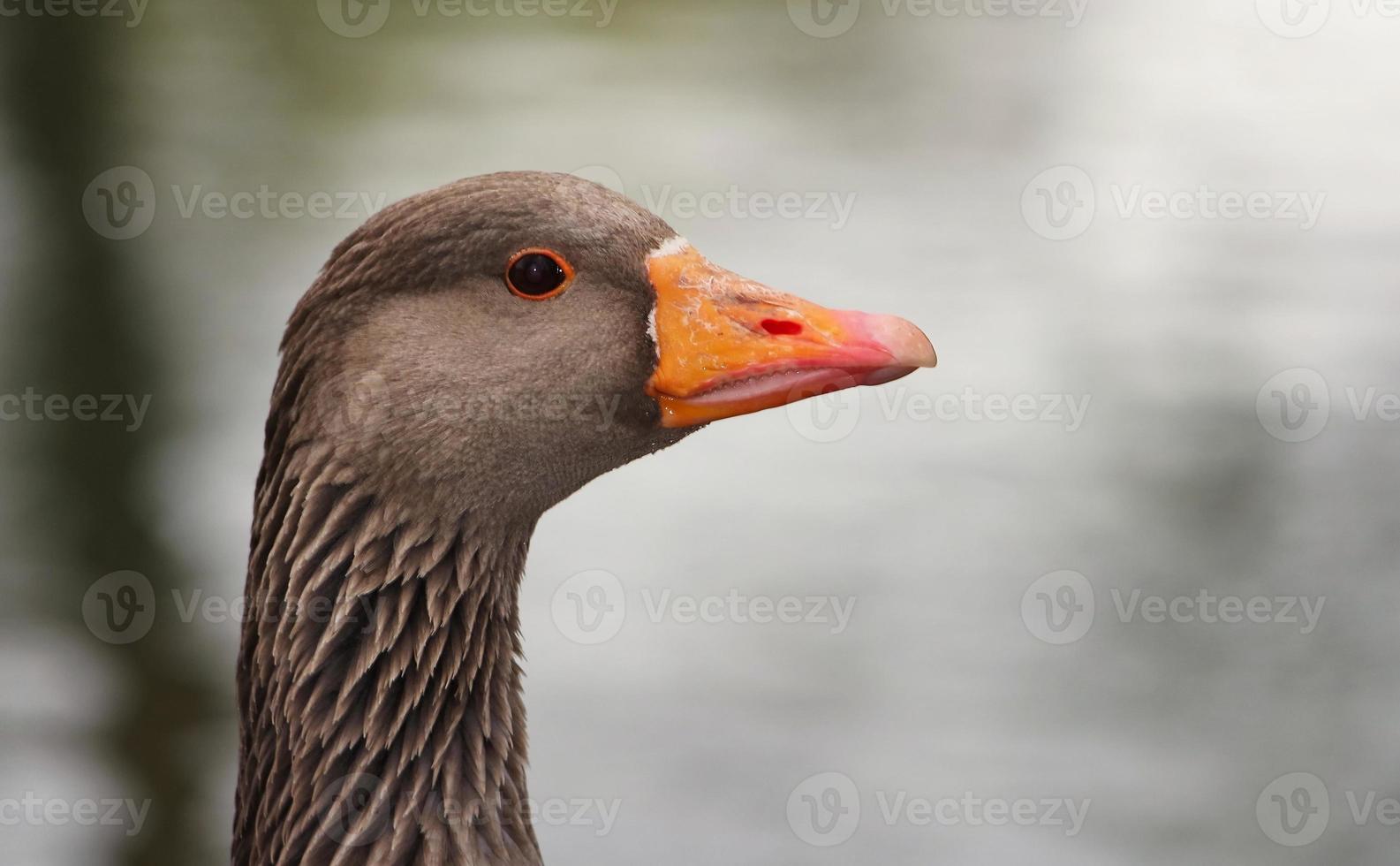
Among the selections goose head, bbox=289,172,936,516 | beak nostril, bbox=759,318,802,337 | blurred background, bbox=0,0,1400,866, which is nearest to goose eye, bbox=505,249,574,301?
goose head, bbox=289,172,936,516

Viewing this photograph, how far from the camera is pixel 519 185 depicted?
2842 millimetres

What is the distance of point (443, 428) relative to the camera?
281 cm

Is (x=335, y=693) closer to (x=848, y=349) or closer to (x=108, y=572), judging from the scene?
(x=848, y=349)

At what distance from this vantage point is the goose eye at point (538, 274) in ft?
9.39

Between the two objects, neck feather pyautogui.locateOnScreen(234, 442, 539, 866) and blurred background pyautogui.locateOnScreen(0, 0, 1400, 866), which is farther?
blurred background pyautogui.locateOnScreen(0, 0, 1400, 866)

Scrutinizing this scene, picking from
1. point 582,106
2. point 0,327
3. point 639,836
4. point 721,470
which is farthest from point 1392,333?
point 0,327

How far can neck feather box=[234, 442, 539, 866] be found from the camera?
2818 millimetres

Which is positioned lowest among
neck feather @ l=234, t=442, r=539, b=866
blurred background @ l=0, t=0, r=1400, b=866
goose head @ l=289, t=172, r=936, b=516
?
neck feather @ l=234, t=442, r=539, b=866

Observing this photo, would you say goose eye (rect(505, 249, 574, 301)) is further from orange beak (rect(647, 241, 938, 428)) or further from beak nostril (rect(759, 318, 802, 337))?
beak nostril (rect(759, 318, 802, 337))

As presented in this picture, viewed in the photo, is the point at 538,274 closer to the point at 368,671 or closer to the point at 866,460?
the point at 368,671

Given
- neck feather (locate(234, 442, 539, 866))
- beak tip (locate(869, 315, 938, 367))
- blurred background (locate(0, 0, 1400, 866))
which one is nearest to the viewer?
beak tip (locate(869, 315, 938, 367))

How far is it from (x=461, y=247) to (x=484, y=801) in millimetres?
1161

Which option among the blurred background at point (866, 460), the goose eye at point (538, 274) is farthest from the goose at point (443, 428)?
the blurred background at point (866, 460)

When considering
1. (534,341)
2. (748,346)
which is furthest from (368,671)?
(748,346)
